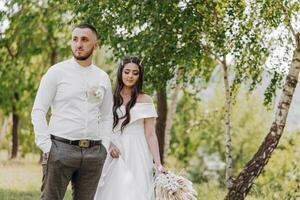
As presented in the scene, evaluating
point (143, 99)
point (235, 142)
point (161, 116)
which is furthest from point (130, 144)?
point (235, 142)

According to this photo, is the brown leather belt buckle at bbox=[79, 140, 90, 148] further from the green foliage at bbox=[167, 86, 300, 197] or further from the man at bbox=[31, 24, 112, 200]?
the green foliage at bbox=[167, 86, 300, 197]

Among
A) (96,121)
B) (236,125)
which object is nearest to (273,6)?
(96,121)

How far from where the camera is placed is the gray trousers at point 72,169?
566cm

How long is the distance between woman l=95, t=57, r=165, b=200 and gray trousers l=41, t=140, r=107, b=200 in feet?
5.96

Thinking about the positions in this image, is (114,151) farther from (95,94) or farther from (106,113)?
(95,94)

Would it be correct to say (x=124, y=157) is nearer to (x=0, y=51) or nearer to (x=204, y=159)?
(x=0, y=51)

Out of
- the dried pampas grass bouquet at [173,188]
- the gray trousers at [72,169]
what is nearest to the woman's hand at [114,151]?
the dried pampas grass bouquet at [173,188]

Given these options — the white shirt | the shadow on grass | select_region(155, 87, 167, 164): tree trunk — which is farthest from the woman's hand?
select_region(155, 87, 167, 164): tree trunk

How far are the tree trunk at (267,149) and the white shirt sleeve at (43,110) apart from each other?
5.62 metres

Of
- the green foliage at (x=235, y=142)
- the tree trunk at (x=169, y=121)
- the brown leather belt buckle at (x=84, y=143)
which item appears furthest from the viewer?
the green foliage at (x=235, y=142)

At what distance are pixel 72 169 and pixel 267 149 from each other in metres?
5.53

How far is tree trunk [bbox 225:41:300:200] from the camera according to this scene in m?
10.7

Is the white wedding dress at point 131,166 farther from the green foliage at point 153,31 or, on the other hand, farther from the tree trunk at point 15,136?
the tree trunk at point 15,136

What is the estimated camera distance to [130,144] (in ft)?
26.2
